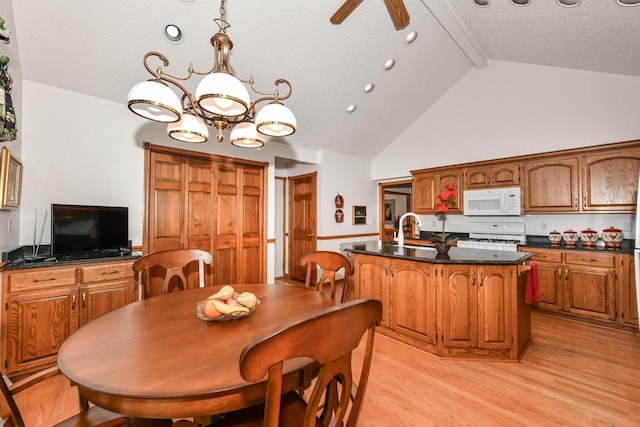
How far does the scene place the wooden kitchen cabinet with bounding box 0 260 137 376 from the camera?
6.92 ft

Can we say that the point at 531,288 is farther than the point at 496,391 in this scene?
Yes

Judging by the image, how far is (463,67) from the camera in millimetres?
4516

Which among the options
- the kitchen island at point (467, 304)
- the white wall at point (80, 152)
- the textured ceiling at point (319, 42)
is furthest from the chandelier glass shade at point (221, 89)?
the white wall at point (80, 152)

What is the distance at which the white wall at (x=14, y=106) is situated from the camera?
2041 mm

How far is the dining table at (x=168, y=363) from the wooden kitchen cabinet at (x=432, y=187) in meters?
3.94

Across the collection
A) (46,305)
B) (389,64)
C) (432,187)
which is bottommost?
(46,305)

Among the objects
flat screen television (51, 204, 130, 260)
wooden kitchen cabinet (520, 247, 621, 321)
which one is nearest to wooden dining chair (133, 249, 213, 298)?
flat screen television (51, 204, 130, 260)

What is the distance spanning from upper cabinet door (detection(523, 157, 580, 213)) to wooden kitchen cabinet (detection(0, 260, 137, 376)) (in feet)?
16.6

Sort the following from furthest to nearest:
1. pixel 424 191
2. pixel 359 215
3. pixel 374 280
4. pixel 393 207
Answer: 1. pixel 393 207
2. pixel 359 215
3. pixel 424 191
4. pixel 374 280

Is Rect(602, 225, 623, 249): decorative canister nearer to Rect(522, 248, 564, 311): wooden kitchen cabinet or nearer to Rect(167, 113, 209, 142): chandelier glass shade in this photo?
Rect(522, 248, 564, 311): wooden kitchen cabinet

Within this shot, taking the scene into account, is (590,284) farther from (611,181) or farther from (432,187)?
(432,187)

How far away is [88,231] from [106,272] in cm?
46

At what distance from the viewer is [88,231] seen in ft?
8.54

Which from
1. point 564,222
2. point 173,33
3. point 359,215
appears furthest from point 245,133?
point 564,222
